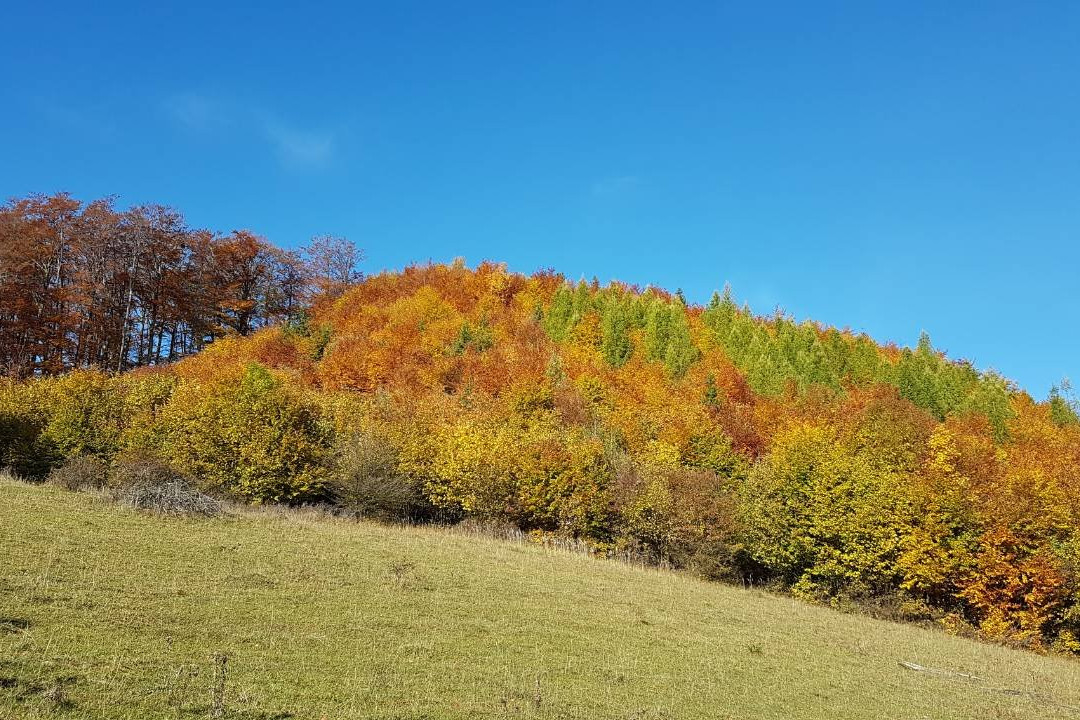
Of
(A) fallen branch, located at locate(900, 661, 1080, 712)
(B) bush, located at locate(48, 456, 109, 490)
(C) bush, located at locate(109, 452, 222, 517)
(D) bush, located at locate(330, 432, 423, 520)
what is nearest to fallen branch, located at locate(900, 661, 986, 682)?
(A) fallen branch, located at locate(900, 661, 1080, 712)

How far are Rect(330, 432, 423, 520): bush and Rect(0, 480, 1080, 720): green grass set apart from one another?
41.9 feet

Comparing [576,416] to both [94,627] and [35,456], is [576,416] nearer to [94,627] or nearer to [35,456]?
[35,456]

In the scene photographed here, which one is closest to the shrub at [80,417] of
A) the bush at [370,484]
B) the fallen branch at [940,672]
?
the bush at [370,484]

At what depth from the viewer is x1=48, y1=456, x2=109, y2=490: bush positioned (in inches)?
1626

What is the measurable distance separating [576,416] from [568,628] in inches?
2093

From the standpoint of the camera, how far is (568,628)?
24031mm

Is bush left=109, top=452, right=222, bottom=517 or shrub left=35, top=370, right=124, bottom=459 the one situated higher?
shrub left=35, top=370, right=124, bottom=459

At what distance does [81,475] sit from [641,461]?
4196 cm

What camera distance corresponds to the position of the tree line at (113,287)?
3071 inches

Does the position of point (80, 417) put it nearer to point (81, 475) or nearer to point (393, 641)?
point (81, 475)

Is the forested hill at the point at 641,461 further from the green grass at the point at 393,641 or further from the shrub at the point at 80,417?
the green grass at the point at 393,641

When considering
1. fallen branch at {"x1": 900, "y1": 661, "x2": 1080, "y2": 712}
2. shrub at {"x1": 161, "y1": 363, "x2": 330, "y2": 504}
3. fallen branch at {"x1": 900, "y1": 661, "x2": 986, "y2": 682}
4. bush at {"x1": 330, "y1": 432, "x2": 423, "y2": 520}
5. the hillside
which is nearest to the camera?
fallen branch at {"x1": 900, "y1": 661, "x2": 1080, "y2": 712}

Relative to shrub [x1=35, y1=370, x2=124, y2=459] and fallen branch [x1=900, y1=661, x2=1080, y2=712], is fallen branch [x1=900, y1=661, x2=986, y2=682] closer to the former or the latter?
fallen branch [x1=900, y1=661, x2=1080, y2=712]

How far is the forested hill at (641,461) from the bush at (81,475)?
5.28m
